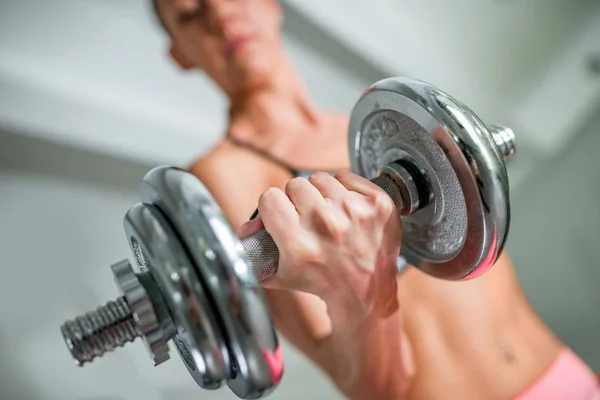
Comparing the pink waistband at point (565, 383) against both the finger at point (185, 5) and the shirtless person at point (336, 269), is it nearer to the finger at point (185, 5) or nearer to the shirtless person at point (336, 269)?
the shirtless person at point (336, 269)

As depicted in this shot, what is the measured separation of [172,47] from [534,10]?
105cm

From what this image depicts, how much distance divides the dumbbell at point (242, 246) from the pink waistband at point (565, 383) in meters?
0.27

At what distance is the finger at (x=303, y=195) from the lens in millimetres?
409

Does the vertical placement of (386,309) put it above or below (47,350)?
above

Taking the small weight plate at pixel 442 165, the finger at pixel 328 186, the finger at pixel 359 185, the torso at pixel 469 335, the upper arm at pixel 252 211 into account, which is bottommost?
the upper arm at pixel 252 211

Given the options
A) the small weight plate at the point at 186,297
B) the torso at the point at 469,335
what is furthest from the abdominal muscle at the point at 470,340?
the small weight plate at the point at 186,297

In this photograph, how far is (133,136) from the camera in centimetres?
86

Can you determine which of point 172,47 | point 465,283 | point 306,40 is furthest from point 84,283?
point 306,40

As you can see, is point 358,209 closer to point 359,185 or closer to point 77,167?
point 359,185

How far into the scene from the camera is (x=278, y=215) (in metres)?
0.40

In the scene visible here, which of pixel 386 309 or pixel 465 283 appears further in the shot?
pixel 465 283

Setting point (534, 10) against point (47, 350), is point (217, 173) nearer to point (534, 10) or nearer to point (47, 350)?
point (47, 350)

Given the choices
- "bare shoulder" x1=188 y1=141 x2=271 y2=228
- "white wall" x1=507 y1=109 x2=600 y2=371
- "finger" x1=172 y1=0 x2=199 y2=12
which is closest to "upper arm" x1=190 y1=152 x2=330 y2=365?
"bare shoulder" x1=188 y1=141 x2=271 y2=228

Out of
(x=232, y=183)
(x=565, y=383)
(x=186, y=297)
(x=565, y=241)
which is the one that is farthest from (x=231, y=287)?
(x=565, y=241)
